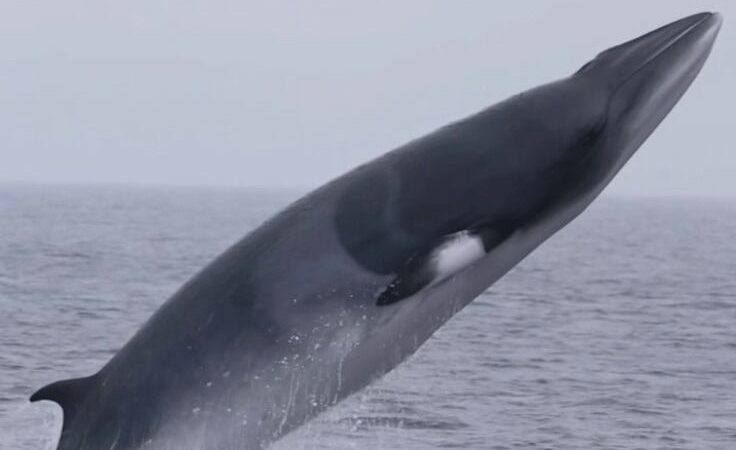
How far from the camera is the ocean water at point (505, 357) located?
102ft

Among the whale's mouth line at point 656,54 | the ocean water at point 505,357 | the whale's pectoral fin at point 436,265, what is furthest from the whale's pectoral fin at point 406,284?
the whale's mouth line at point 656,54

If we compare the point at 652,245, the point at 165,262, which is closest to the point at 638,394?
the point at 165,262

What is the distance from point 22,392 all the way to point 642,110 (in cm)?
2528

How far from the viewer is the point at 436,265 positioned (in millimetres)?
10812

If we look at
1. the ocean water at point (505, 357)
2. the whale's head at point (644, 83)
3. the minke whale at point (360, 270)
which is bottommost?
the ocean water at point (505, 357)

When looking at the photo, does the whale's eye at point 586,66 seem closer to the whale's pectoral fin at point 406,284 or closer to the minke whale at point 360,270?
the minke whale at point 360,270

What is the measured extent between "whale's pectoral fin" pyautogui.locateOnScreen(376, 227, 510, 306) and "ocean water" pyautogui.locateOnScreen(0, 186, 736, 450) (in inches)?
64.3

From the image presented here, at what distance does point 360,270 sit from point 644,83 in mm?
2924

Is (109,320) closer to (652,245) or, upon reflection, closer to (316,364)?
(316,364)

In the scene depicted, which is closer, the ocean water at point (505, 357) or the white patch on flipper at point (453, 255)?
the white patch on flipper at point (453, 255)

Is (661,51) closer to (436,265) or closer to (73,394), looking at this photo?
(436,265)

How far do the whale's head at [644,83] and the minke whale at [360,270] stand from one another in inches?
0.5

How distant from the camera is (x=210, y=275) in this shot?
38.1 feet

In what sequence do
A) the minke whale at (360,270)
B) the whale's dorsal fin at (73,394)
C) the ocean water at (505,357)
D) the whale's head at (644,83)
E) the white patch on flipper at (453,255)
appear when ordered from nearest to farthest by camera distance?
the white patch on flipper at (453,255) → the minke whale at (360,270) → the whale's dorsal fin at (73,394) → the whale's head at (644,83) → the ocean water at (505,357)
